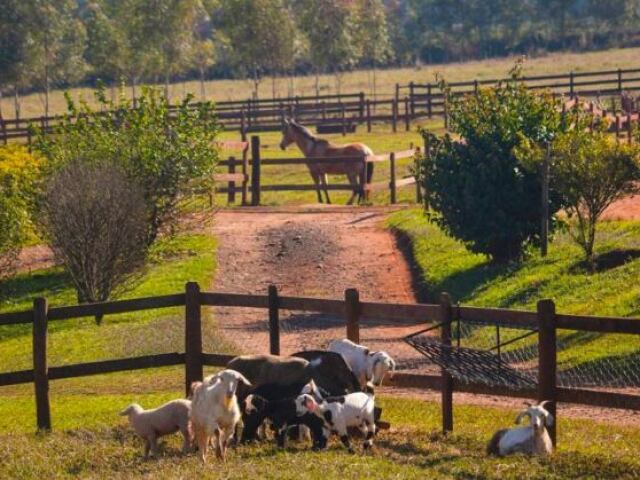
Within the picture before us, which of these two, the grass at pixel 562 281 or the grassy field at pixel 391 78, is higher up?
the grassy field at pixel 391 78

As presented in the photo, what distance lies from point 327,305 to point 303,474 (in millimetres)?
2933

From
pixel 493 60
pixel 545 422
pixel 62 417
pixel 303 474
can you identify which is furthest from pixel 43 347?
pixel 493 60

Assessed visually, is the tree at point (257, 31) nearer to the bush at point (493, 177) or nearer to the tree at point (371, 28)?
the tree at point (371, 28)

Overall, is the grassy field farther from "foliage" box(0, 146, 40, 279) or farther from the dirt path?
"foliage" box(0, 146, 40, 279)

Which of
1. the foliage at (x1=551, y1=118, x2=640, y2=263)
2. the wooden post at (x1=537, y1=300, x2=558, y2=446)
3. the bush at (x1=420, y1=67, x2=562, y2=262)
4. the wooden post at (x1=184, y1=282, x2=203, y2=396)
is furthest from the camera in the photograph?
the bush at (x1=420, y1=67, x2=562, y2=262)

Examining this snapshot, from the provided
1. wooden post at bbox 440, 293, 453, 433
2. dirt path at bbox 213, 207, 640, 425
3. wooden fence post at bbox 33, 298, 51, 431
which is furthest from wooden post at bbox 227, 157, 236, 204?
wooden post at bbox 440, 293, 453, 433

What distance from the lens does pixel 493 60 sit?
105250 millimetres

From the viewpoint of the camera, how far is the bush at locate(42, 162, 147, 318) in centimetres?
2483

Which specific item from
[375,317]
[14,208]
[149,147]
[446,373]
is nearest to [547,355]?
[446,373]

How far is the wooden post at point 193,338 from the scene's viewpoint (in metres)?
14.9

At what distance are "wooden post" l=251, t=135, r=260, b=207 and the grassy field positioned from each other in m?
43.3

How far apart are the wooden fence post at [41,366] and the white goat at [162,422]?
7.01 feet

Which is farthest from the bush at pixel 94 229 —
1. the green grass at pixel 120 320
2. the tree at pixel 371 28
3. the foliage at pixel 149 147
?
the tree at pixel 371 28

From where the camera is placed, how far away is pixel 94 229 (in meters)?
24.8
